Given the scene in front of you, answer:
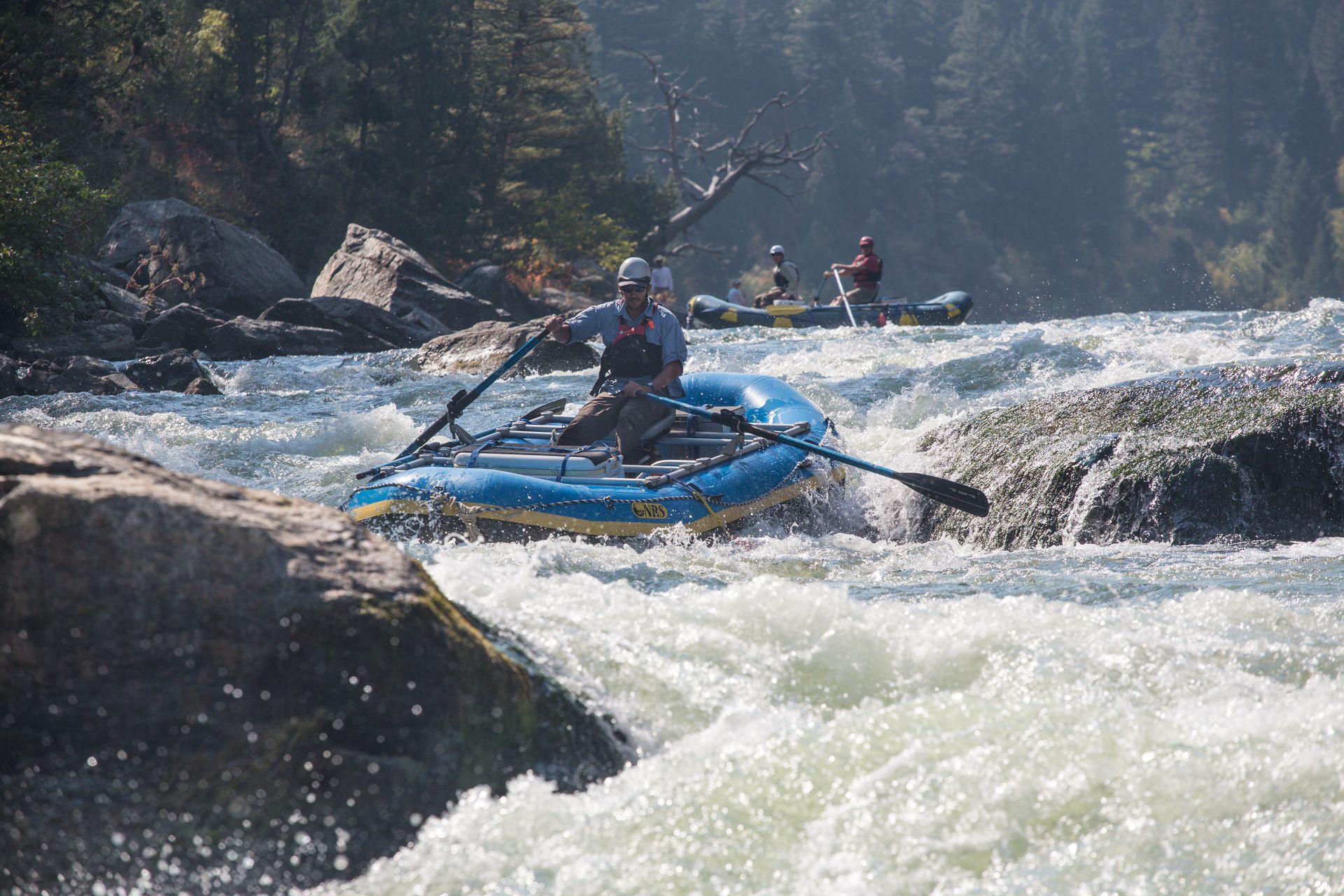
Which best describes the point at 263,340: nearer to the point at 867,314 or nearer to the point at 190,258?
the point at 190,258

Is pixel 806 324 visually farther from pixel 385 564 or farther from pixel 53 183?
pixel 385 564

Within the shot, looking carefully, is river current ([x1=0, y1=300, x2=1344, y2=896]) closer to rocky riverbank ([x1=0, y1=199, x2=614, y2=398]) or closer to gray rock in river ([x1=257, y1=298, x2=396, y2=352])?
rocky riverbank ([x1=0, y1=199, x2=614, y2=398])

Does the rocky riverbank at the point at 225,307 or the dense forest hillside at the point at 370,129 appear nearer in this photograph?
the rocky riverbank at the point at 225,307

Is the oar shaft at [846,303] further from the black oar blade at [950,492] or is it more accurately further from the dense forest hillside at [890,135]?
the black oar blade at [950,492]

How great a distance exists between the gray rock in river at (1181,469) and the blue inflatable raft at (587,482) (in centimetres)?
100

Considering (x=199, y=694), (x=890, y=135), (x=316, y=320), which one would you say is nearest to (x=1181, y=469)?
(x=199, y=694)

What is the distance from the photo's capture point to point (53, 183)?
11.7 metres

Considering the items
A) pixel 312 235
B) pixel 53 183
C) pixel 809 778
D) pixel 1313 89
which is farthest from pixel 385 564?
pixel 1313 89

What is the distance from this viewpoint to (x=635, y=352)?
23.6 feet

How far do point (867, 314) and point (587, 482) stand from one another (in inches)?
469

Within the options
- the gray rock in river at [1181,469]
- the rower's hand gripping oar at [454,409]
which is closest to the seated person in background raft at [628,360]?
the rower's hand gripping oar at [454,409]

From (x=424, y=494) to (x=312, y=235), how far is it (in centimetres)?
1723

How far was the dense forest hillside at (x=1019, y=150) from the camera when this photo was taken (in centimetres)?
4822

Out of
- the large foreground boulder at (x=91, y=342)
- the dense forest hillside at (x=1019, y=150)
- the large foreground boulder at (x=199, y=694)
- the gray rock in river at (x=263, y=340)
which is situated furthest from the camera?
the dense forest hillside at (x=1019, y=150)
